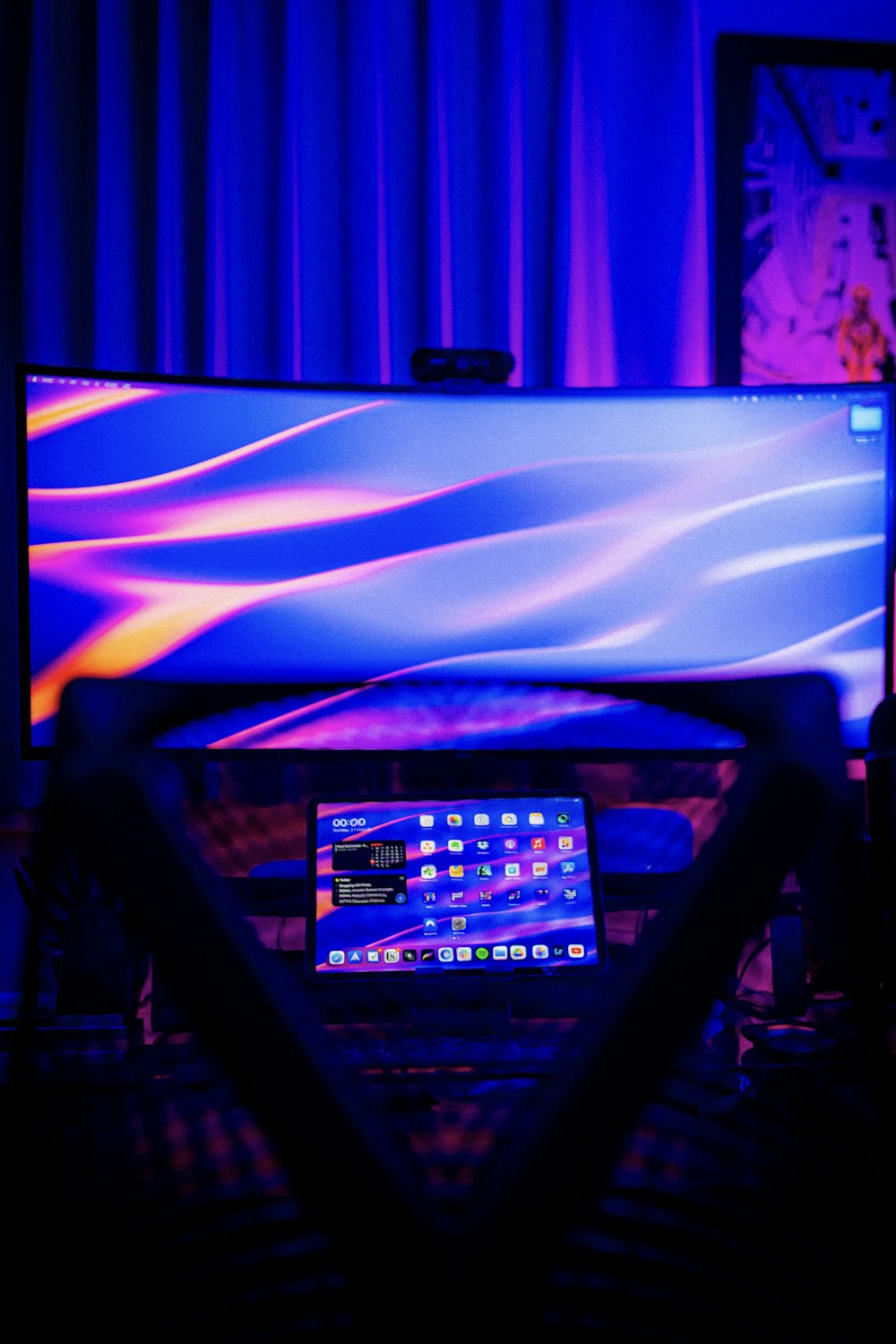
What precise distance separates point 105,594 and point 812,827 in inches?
31.7

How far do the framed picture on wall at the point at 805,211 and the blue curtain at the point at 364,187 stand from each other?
0.06 metres

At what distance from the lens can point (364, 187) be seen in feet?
4.22

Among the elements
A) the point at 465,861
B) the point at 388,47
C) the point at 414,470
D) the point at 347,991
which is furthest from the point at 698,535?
the point at 388,47

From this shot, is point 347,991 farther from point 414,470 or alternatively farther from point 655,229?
point 655,229

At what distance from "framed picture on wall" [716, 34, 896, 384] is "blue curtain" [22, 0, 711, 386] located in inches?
2.3

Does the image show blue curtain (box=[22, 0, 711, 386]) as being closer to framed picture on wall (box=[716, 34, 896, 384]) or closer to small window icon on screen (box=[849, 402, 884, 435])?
framed picture on wall (box=[716, 34, 896, 384])

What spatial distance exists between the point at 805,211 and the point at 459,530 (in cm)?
87

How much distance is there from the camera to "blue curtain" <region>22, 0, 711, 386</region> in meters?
1.25

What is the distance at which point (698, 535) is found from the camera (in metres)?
0.92

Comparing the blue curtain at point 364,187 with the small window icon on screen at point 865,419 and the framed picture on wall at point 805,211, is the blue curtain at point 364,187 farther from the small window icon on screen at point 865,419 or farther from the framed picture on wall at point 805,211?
the small window icon on screen at point 865,419

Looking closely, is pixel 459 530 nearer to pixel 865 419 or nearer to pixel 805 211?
pixel 865 419

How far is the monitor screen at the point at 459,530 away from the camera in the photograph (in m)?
0.87

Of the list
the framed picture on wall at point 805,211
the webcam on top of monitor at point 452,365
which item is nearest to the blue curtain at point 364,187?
the framed picture on wall at point 805,211

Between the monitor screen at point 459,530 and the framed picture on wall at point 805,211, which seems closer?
the monitor screen at point 459,530
